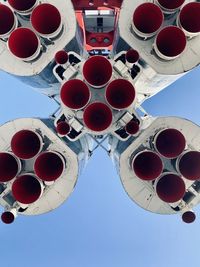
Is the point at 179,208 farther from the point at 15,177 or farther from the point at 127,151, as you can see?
the point at 15,177

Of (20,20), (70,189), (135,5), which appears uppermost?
(135,5)

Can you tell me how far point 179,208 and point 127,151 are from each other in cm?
194

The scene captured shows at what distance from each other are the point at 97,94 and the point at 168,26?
245 cm

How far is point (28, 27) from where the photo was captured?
359 inches

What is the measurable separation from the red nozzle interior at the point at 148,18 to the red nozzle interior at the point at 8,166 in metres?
4.56

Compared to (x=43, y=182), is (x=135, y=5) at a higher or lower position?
higher

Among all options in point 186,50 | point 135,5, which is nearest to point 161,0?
point 135,5

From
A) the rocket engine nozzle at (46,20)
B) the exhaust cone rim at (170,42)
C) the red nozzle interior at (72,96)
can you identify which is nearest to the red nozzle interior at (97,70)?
the red nozzle interior at (72,96)

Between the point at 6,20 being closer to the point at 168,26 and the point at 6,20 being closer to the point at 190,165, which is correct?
the point at 168,26

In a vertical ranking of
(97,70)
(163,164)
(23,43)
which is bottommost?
(163,164)

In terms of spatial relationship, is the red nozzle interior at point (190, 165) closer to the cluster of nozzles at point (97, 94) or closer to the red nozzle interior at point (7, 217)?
the cluster of nozzles at point (97, 94)

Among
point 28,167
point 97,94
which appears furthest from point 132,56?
point 28,167

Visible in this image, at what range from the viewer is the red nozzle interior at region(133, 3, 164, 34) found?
336 inches

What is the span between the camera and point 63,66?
8.61 meters
